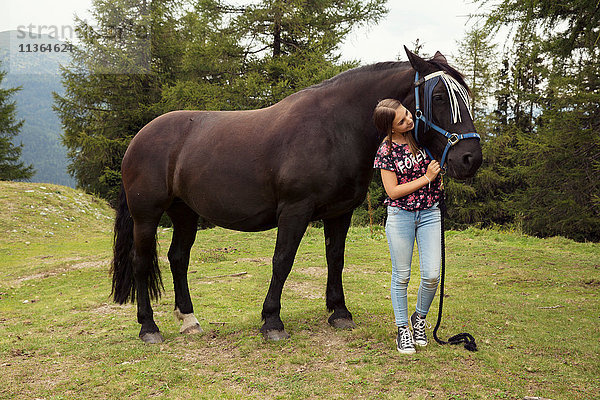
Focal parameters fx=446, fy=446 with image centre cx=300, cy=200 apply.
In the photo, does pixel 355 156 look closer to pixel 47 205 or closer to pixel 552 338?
pixel 552 338

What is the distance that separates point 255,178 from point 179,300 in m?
1.70

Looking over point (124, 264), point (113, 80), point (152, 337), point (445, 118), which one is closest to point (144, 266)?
point (124, 264)

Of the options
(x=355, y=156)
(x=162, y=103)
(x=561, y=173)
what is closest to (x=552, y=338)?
(x=355, y=156)

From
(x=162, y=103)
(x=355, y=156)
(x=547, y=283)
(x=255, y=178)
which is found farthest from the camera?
(x=162, y=103)

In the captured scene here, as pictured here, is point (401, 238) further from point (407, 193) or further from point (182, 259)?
point (182, 259)

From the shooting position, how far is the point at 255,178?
4.01m

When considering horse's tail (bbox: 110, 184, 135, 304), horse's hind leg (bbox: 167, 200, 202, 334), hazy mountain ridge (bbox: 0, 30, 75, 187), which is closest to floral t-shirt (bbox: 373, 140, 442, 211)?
horse's hind leg (bbox: 167, 200, 202, 334)

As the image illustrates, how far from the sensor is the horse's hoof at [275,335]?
4.02m

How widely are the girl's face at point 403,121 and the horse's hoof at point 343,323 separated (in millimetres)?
1971

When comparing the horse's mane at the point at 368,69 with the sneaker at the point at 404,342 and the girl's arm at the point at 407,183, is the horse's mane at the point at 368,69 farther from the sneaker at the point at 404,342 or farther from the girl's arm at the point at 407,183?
the sneaker at the point at 404,342

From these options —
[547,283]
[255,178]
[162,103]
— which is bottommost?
[547,283]

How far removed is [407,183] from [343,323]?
167 cm

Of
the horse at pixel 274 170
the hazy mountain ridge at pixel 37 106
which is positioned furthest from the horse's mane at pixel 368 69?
the hazy mountain ridge at pixel 37 106

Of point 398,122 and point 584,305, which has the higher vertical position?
point 398,122
